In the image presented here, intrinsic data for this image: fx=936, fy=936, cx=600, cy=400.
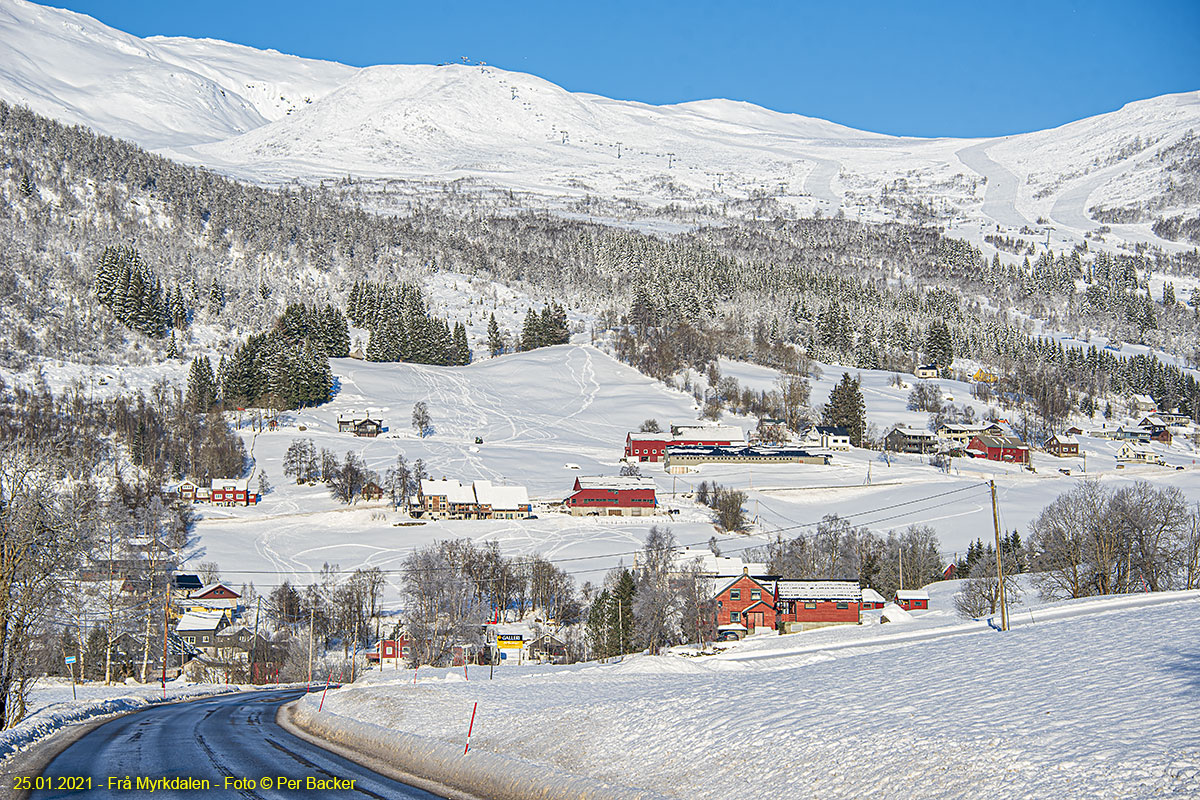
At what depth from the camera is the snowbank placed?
1216cm

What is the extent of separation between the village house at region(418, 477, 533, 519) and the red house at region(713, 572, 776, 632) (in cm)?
3662

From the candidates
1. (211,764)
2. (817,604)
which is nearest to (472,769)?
(211,764)

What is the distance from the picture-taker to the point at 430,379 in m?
168

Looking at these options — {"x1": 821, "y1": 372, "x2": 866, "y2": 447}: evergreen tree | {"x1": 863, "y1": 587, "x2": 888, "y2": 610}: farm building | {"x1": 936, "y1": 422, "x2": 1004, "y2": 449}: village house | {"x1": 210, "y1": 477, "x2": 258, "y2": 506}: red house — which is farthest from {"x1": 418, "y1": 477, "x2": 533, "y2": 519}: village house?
{"x1": 936, "y1": 422, "x2": 1004, "y2": 449}: village house

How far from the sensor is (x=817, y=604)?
6494cm

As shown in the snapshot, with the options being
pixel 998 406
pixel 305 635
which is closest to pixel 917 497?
pixel 305 635

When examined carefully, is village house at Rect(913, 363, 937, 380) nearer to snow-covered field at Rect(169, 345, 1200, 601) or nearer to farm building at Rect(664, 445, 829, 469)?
snow-covered field at Rect(169, 345, 1200, 601)

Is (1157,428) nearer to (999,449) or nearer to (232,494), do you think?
(999,449)

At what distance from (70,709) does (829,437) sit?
12988 cm

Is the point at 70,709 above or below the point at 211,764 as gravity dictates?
below

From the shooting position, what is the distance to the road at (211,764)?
12414 mm

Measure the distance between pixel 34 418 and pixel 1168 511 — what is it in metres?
122

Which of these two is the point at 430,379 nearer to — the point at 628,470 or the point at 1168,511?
the point at 628,470

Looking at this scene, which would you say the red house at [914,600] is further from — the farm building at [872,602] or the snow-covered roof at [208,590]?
the snow-covered roof at [208,590]
